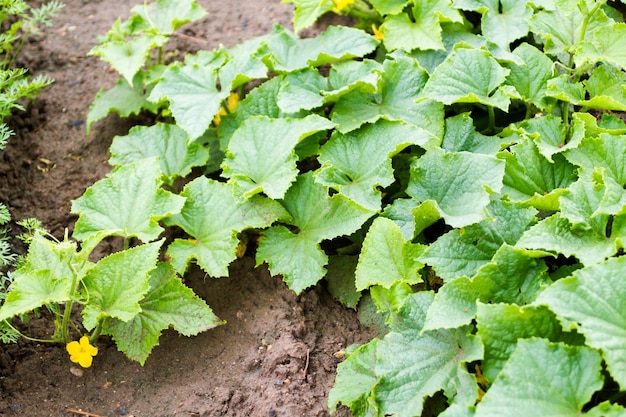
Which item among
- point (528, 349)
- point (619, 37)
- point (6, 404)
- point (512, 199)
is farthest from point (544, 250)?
point (6, 404)

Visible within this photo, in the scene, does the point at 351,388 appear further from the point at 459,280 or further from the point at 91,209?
the point at 91,209

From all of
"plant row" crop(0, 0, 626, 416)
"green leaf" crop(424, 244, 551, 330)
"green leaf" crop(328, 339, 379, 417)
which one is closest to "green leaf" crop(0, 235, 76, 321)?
"plant row" crop(0, 0, 626, 416)

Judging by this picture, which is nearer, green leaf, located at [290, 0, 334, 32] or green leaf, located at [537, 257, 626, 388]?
green leaf, located at [537, 257, 626, 388]

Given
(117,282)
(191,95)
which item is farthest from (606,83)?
(117,282)

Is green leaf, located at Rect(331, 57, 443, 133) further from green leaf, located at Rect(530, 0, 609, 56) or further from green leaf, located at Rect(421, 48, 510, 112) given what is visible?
green leaf, located at Rect(530, 0, 609, 56)

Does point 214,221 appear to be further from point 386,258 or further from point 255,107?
point 386,258

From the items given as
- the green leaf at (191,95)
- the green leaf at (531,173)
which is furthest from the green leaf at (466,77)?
the green leaf at (191,95)
